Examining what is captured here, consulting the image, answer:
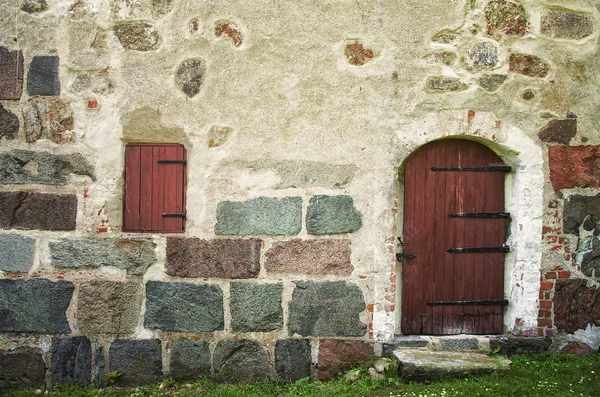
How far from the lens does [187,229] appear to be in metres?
3.76

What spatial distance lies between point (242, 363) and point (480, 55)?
3061mm

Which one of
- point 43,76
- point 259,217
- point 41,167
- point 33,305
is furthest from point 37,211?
point 259,217

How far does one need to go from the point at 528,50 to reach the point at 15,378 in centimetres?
480

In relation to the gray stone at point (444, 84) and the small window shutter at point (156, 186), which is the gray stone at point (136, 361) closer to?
the small window shutter at point (156, 186)

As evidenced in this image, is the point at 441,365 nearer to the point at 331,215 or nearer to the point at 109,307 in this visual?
the point at 331,215

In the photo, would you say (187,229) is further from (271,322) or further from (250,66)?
(250,66)

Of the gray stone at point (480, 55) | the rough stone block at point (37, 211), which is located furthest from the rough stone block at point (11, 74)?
the gray stone at point (480, 55)

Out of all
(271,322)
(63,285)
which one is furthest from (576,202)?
(63,285)

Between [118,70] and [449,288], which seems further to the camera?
[449,288]

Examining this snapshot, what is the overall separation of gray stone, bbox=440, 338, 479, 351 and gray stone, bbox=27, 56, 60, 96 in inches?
144

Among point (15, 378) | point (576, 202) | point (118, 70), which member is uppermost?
point (118, 70)

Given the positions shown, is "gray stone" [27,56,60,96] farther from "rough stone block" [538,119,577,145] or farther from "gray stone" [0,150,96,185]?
Result: "rough stone block" [538,119,577,145]

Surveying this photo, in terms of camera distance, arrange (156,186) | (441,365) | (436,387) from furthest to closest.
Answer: (156,186), (441,365), (436,387)

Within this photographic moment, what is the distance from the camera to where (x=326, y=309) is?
3760mm
